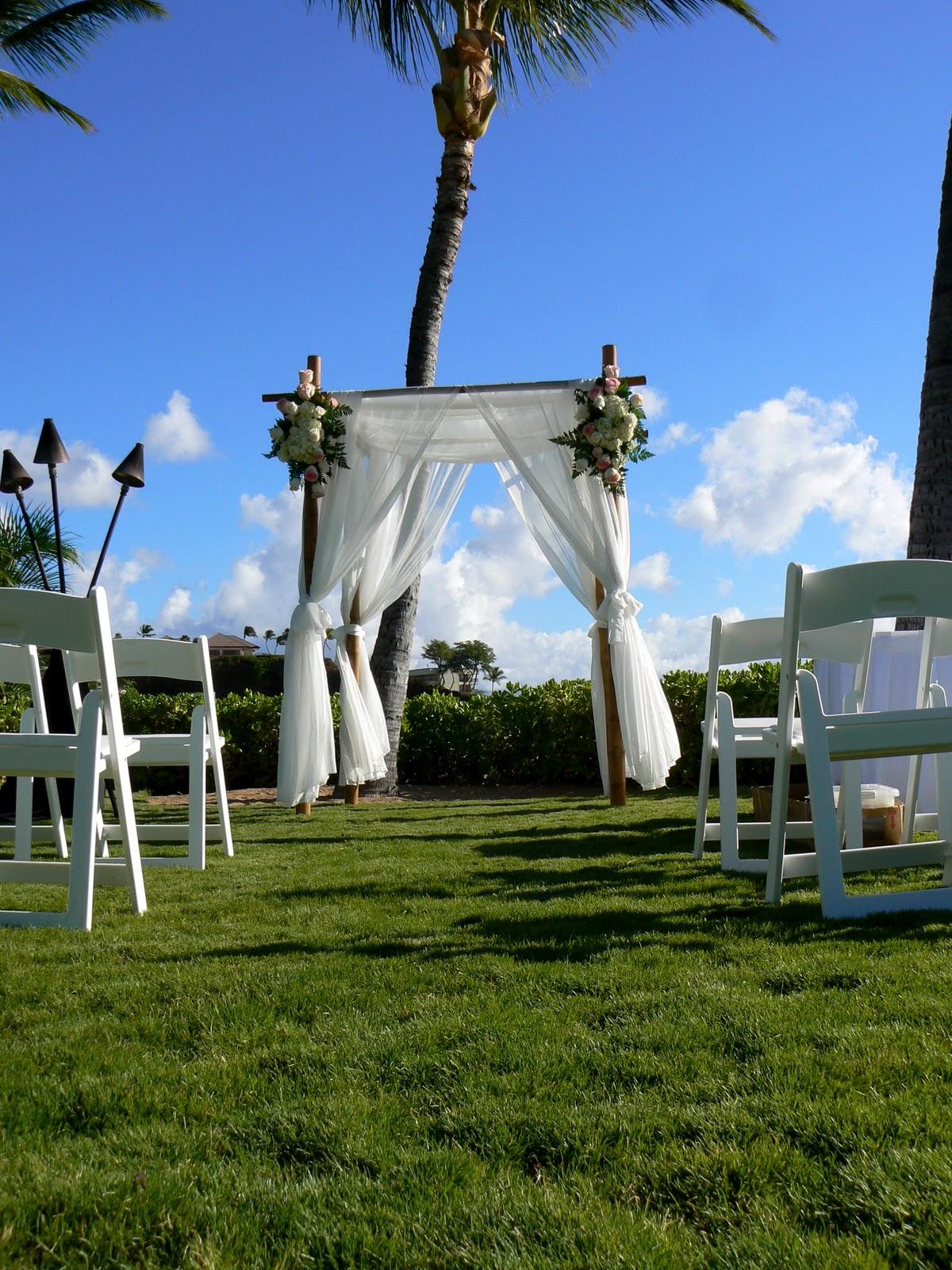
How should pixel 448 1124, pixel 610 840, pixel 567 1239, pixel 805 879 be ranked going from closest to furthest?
1. pixel 567 1239
2. pixel 448 1124
3. pixel 805 879
4. pixel 610 840

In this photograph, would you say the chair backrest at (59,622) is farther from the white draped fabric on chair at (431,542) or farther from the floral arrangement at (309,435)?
the floral arrangement at (309,435)

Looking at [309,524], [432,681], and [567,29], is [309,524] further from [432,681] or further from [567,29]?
[432,681]

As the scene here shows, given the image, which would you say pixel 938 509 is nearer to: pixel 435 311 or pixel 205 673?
pixel 435 311

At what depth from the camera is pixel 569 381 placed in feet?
24.5

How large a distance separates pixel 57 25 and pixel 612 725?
33.6 ft

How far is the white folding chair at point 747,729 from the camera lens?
4.01 meters

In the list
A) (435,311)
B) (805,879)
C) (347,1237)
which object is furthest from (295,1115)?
(435,311)

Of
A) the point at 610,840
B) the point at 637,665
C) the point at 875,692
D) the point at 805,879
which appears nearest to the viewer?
the point at 805,879

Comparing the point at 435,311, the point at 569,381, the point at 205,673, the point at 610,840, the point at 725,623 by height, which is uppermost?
the point at 435,311

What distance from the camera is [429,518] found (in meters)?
7.88

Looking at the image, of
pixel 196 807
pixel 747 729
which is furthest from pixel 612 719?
pixel 196 807

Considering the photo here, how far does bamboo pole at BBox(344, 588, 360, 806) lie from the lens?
770 centimetres

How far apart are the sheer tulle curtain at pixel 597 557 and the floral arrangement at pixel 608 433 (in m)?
0.17

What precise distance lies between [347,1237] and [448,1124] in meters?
0.33
